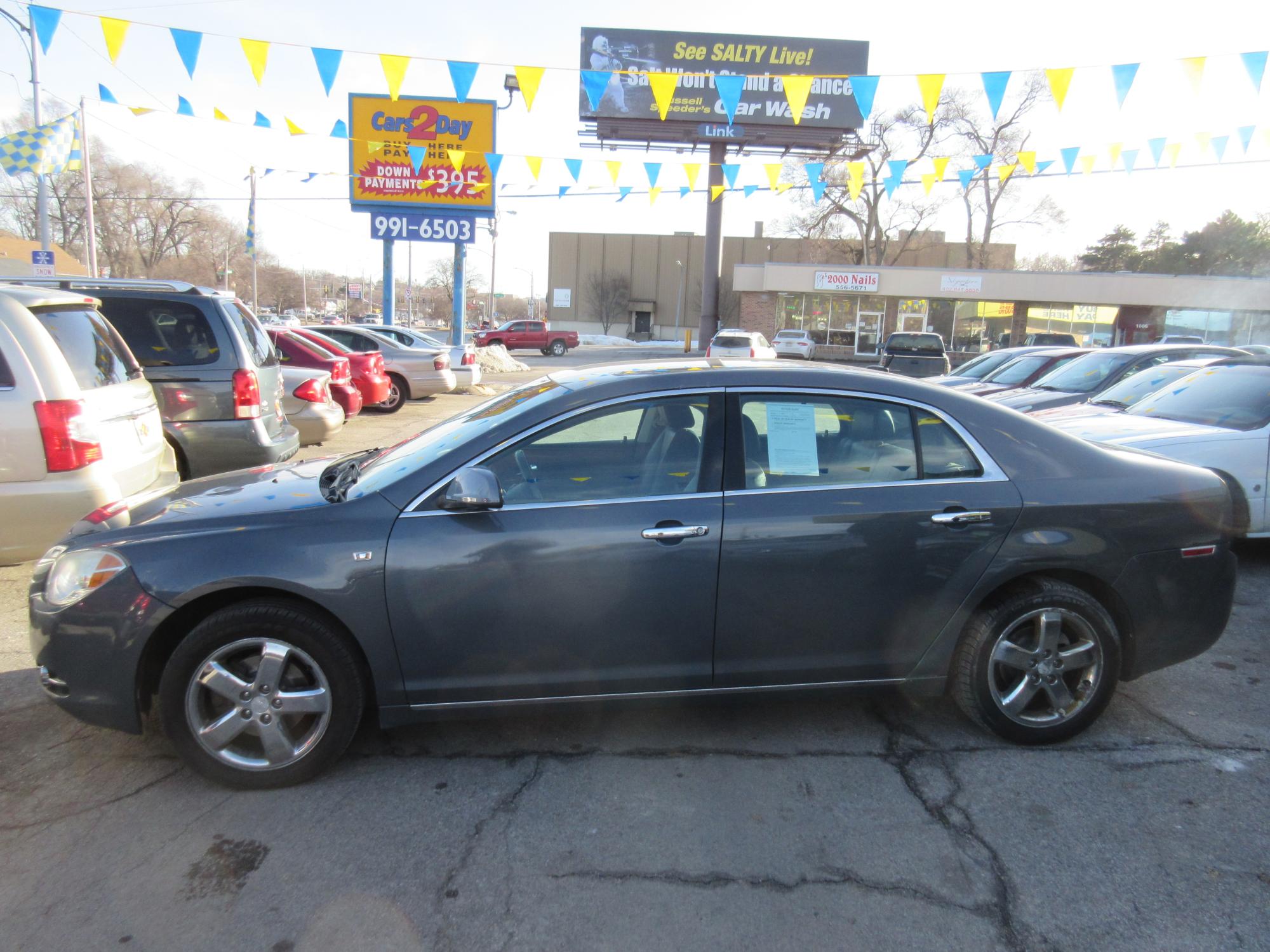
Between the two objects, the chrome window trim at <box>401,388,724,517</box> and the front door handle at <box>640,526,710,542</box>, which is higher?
the chrome window trim at <box>401,388,724,517</box>

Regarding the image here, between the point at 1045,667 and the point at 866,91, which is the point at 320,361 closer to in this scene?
the point at 866,91

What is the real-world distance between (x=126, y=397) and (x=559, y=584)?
355cm

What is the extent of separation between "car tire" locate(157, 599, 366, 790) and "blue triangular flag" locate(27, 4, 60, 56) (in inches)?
367

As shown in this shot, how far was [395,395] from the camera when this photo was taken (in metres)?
16.4

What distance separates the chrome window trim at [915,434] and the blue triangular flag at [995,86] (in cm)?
857

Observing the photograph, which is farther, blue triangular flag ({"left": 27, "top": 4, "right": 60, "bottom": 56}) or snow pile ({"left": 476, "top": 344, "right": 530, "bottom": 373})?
snow pile ({"left": 476, "top": 344, "right": 530, "bottom": 373})

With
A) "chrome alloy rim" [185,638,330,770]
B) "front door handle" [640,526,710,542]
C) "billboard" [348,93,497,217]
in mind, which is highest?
"billboard" [348,93,497,217]

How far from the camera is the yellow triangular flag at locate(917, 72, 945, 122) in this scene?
405 inches

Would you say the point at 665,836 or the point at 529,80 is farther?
the point at 529,80

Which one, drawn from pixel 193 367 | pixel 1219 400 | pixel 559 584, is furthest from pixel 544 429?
Answer: pixel 1219 400

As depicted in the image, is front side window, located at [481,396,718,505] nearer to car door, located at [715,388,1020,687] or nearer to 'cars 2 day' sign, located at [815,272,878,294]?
car door, located at [715,388,1020,687]

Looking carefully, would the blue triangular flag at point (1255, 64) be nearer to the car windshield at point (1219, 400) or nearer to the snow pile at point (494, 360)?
the car windshield at point (1219, 400)

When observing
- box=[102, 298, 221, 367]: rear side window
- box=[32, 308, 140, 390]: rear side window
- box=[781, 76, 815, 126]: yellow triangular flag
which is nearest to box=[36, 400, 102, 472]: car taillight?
box=[32, 308, 140, 390]: rear side window

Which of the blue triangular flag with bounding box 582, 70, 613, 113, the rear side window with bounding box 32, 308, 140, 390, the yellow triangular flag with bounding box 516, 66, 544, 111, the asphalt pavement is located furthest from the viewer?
the blue triangular flag with bounding box 582, 70, 613, 113
